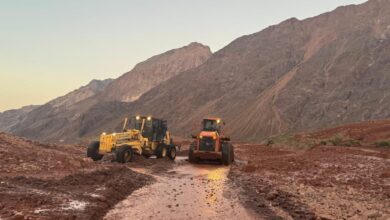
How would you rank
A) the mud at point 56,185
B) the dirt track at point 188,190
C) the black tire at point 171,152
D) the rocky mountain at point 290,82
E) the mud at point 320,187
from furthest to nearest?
the rocky mountain at point 290,82 → the black tire at point 171,152 → the mud at point 320,187 → the dirt track at point 188,190 → the mud at point 56,185

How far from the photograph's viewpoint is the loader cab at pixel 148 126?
29.4 metres

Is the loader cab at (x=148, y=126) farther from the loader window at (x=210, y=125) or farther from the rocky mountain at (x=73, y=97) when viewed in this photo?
the rocky mountain at (x=73, y=97)

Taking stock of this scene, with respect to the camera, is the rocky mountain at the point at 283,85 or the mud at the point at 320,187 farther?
the rocky mountain at the point at 283,85

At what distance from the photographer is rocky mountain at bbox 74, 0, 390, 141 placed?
8375cm

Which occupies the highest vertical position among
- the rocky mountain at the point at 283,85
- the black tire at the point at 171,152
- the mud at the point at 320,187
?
the rocky mountain at the point at 283,85

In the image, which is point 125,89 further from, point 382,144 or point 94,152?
point 94,152

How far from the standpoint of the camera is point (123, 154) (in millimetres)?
26578

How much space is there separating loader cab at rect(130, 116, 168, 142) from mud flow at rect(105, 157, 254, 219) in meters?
8.48

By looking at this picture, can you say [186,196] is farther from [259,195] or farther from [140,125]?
[140,125]

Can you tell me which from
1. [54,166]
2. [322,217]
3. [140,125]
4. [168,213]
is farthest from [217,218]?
[140,125]

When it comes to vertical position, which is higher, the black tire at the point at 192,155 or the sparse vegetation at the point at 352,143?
the sparse vegetation at the point at 352,143

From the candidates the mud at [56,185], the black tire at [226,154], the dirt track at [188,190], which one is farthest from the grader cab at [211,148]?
the mud at [56,185]

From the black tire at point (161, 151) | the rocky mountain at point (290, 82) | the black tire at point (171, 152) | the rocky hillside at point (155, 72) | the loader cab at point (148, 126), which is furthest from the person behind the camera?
the rocky hillside at point (155, 72)

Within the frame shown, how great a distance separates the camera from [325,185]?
56.7 ft
